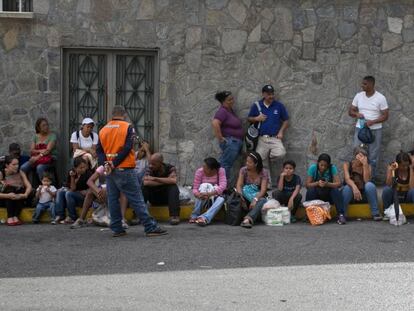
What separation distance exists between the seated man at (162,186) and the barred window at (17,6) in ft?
12.6

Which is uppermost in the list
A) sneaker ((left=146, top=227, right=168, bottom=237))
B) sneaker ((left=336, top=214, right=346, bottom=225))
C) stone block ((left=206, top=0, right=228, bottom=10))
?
stone block ((left=206, top=0, right=228, bottom=10))

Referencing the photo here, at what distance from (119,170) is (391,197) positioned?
3949 millimetres

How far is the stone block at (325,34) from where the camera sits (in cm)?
1395

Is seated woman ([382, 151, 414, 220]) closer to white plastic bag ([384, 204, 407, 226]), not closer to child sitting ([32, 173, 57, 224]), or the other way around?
white plastic bag ([384, 204, 407, 226])

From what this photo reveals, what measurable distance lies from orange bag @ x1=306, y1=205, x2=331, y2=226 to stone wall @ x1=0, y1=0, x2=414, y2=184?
96.7 inches

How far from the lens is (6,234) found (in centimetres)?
1101

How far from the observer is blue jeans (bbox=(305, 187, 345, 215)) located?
11.8 m

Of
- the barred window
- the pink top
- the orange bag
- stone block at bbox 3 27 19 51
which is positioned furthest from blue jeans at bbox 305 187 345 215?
the barred window

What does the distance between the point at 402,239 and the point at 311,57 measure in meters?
4.39

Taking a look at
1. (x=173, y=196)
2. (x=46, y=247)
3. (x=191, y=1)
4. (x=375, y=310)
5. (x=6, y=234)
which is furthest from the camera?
(x=191, y=1)

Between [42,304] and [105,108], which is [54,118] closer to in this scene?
[105,108]

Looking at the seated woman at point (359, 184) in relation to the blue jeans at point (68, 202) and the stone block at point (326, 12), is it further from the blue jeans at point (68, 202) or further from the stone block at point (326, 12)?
the blue jeans at point (68, 202)

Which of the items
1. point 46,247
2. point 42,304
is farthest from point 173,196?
point 42,304

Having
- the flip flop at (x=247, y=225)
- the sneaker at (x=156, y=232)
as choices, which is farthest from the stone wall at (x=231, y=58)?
the sneaker at (x=156, y=232)
